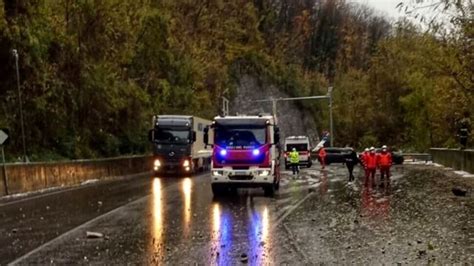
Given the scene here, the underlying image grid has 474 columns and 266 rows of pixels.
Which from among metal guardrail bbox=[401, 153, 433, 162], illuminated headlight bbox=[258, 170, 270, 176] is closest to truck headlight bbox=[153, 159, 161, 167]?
illuminated headlight bbox=[258, 170, 270, 176]

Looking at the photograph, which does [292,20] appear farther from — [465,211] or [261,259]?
[261,259]

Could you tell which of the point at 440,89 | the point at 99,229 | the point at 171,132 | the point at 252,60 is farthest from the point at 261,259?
the point at 252,60

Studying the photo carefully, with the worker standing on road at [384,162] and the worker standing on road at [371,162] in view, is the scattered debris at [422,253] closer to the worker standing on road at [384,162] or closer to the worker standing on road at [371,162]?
the worker standing on road at [371,162]

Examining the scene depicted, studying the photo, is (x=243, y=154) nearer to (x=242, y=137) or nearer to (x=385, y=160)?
(x=242, y=137)

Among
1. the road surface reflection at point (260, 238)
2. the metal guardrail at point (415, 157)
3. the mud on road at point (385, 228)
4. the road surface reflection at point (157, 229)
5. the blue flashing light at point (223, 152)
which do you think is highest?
the blue flashing light at point (223, 152)

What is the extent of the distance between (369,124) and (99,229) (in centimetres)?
7481

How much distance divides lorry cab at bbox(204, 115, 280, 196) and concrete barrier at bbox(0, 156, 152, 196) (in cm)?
942

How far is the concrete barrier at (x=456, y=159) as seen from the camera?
40312mm

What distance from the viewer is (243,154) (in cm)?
2553

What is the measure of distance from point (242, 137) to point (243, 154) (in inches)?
24.3

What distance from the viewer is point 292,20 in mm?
123188

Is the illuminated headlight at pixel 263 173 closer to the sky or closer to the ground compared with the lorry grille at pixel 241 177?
closer to the sky

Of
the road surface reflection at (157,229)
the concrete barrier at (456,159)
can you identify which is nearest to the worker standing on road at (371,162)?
the concrete barrier at (456,159)

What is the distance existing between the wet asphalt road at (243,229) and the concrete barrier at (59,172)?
155 inches
